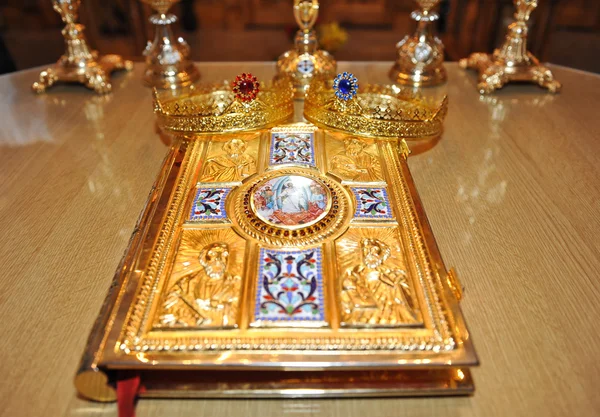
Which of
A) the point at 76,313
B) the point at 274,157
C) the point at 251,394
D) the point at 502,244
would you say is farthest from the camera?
the point at 274,157

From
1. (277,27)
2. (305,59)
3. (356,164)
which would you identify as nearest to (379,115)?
(356,164)

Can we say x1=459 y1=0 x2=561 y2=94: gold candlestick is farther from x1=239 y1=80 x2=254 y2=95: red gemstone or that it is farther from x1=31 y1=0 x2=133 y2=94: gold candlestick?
x1=31 y1=0 x2=133 y2=94: gold candlestick

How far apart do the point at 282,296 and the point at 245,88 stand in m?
0.57

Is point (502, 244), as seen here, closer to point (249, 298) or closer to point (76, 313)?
Result: point (249, 298)

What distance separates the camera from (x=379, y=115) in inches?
38.6

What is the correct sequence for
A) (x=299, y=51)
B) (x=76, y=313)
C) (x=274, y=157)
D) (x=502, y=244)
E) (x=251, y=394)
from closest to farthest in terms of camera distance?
(x=251, y=394) < (x=76, y=313) < (x=502, y=244) < (x=274, y=157) < (x=299, y=51)

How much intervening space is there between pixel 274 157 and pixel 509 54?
897 mm

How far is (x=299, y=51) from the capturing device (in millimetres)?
1323

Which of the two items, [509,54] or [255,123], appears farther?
[509,54]

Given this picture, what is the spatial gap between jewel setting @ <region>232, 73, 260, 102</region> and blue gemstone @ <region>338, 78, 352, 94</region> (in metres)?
0.20

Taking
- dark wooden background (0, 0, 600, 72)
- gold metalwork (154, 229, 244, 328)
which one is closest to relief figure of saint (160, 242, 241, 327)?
gold metalwork (154, 229, 244, 328)

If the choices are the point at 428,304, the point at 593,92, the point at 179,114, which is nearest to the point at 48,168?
the point at 179,114

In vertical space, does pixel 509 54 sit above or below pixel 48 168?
above

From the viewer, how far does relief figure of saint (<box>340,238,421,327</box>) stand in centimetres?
59
